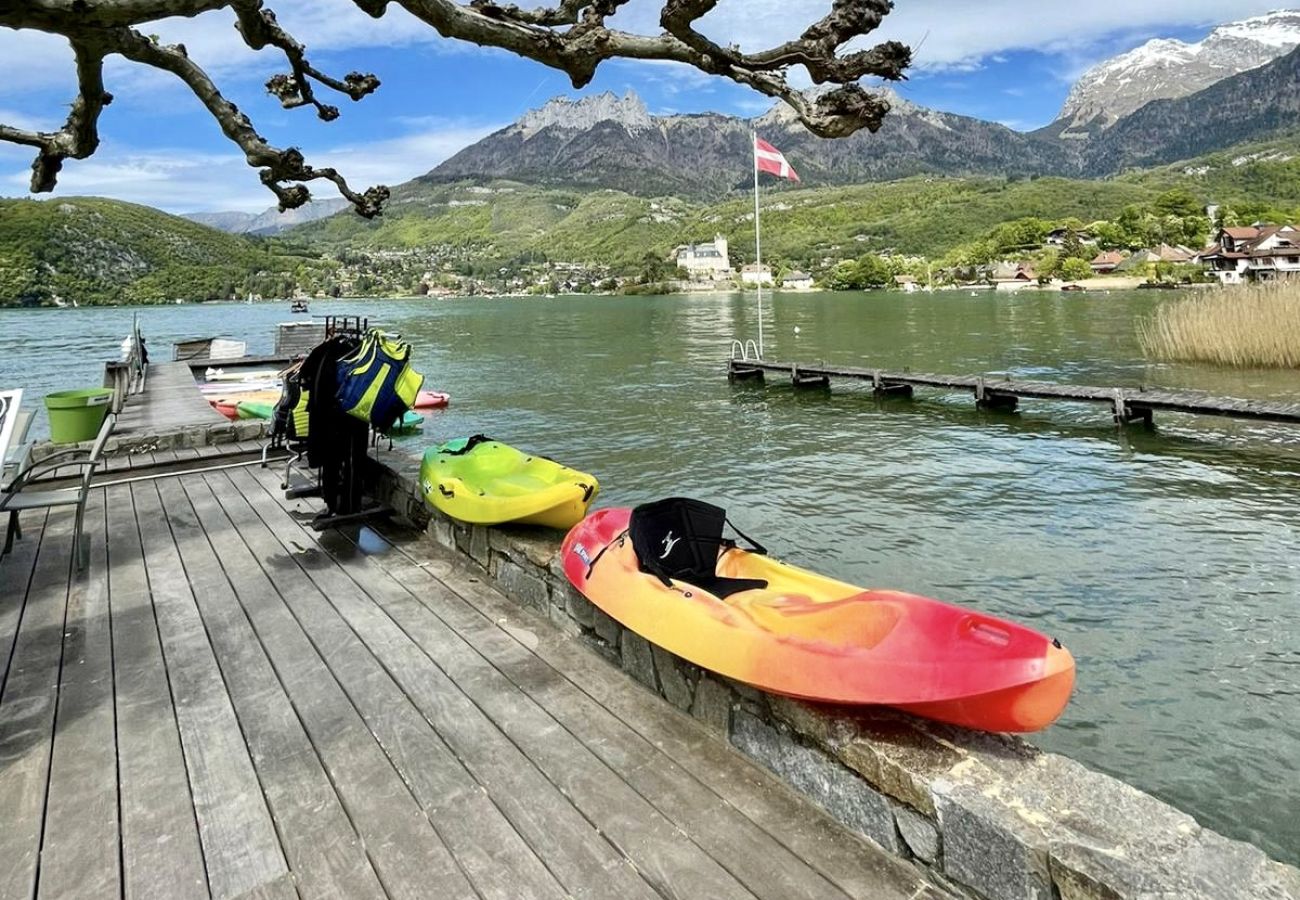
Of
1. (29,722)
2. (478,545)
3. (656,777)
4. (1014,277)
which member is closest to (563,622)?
(478,545)

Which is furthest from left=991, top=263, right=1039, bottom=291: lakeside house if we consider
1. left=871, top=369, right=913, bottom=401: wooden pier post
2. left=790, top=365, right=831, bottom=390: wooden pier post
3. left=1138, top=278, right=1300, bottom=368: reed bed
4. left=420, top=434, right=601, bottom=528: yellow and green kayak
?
A: left=420, top=434, right=601, bottom=528: yellow and green kayak

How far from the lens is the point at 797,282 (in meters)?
132

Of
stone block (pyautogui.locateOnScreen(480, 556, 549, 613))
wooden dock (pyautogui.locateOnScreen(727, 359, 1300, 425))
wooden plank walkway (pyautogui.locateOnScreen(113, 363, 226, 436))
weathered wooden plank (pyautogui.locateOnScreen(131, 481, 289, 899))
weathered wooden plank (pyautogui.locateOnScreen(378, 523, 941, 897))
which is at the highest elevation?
wooden plank walkway (pyautogui.locateOnScreen(113, 363, 226, 436))

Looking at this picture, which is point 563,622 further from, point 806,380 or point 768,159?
point 768,159

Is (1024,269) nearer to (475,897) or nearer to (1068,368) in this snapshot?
(1068,368)

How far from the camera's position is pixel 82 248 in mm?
116250

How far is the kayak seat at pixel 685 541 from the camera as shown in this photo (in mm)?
3209

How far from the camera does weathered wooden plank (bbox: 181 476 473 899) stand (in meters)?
2.12

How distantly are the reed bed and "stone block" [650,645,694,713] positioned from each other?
2272 cm

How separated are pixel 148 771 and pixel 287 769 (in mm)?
487

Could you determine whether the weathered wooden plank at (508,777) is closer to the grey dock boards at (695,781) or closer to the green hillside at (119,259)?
the grey dock boards at (695,781)

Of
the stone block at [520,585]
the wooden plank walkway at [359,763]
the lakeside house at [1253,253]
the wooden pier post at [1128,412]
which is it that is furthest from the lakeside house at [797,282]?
the wooden plank walkway at [359,763]

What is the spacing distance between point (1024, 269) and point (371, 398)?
12113 cm

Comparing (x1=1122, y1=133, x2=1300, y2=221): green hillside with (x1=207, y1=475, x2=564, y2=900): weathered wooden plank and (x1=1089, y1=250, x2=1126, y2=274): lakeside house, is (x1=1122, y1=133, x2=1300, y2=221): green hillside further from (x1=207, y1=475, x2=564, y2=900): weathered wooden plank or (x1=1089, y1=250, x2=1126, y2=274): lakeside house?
(x1=207, y1=475, x2=564, y2=900): weathered wooden plank
